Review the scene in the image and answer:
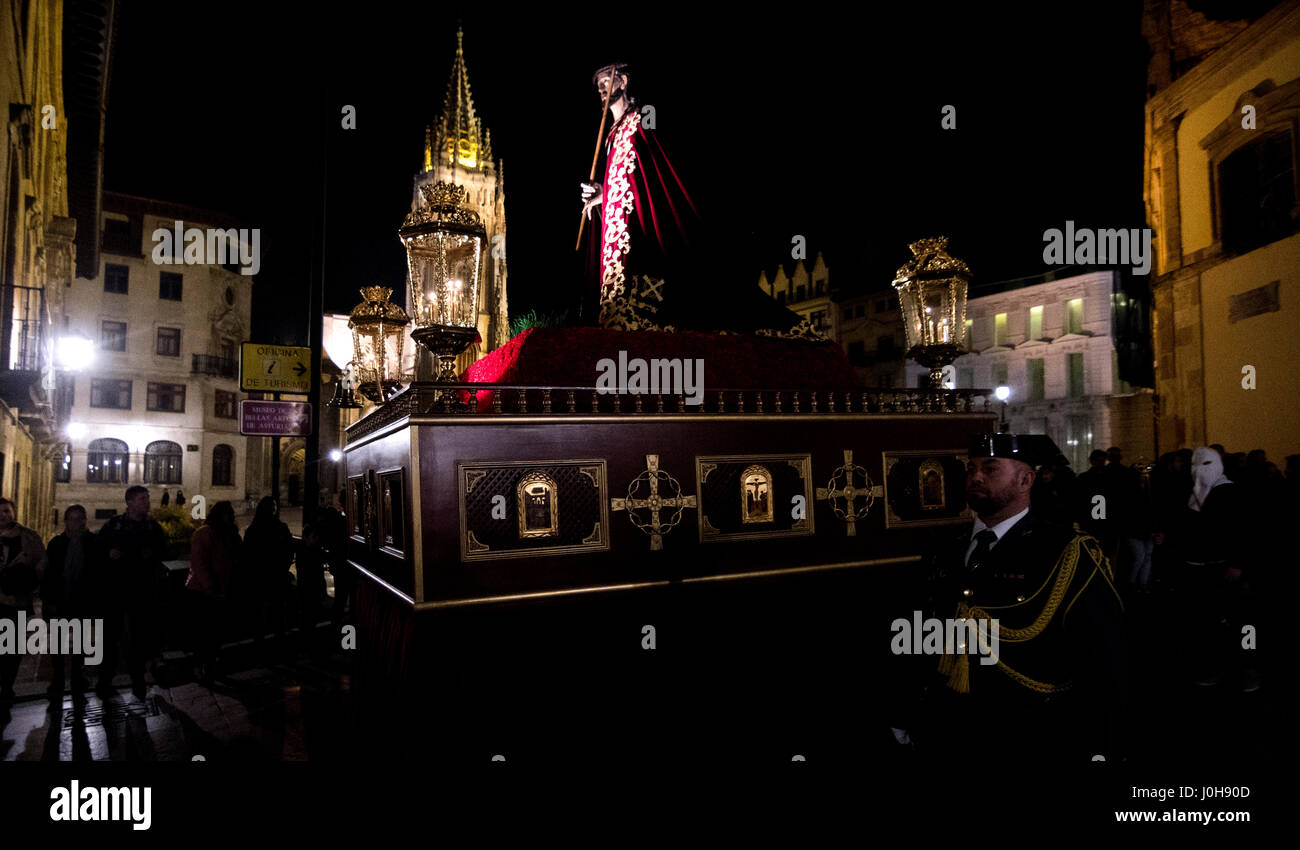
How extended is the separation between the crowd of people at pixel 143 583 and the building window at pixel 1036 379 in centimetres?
3480

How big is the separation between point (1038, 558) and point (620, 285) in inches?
213

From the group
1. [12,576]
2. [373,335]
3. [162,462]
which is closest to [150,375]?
[162,462]

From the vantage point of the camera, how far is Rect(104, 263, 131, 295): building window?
33906 millimetres

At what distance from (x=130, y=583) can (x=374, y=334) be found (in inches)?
146

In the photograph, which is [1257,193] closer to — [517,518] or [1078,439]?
[517,518]

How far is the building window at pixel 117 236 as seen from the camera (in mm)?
33938

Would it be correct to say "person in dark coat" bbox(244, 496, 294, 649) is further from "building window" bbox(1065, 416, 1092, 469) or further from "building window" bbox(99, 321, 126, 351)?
"building window" bbox(1065, 416, 1092, 469)

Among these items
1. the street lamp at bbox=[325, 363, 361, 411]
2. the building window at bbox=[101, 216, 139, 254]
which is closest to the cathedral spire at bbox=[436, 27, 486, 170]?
the building window at bbox=[101, 216, 139, 254]

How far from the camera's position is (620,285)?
733 centimetres

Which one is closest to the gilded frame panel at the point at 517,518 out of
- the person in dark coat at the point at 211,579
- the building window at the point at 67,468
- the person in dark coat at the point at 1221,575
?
the person in dark coat at the point at 211,579

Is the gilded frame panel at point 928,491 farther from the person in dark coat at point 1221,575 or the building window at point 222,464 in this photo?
the building window at point 222,464

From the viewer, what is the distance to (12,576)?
6375 millimetres
